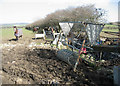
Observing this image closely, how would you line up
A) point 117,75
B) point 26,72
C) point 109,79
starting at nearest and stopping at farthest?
point 117,75, point 109,79, point 26,72

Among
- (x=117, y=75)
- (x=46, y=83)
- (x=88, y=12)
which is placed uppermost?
(x=88, y=12)

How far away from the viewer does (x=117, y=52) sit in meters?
8.40

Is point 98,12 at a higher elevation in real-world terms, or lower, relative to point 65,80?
higher

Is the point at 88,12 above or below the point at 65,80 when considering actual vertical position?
above

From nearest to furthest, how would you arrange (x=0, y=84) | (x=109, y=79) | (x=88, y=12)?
(x=0, y=84) → (x=109, y=79) → (x=88, y=12)

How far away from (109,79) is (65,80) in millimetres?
1672

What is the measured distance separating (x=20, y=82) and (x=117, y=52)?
22.8 ft

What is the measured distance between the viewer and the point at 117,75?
3.85m

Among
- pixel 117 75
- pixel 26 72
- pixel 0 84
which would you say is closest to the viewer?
pixel 117 75

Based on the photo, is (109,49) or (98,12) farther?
(98,12)

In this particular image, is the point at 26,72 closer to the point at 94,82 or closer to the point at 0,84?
the point at 0,84

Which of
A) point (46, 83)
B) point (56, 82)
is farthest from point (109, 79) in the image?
point (46, 83)

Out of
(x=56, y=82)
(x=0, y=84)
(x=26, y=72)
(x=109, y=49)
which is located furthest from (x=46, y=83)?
(x=109, y=49)

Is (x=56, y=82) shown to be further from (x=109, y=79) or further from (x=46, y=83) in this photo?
(x=109, y=79)
